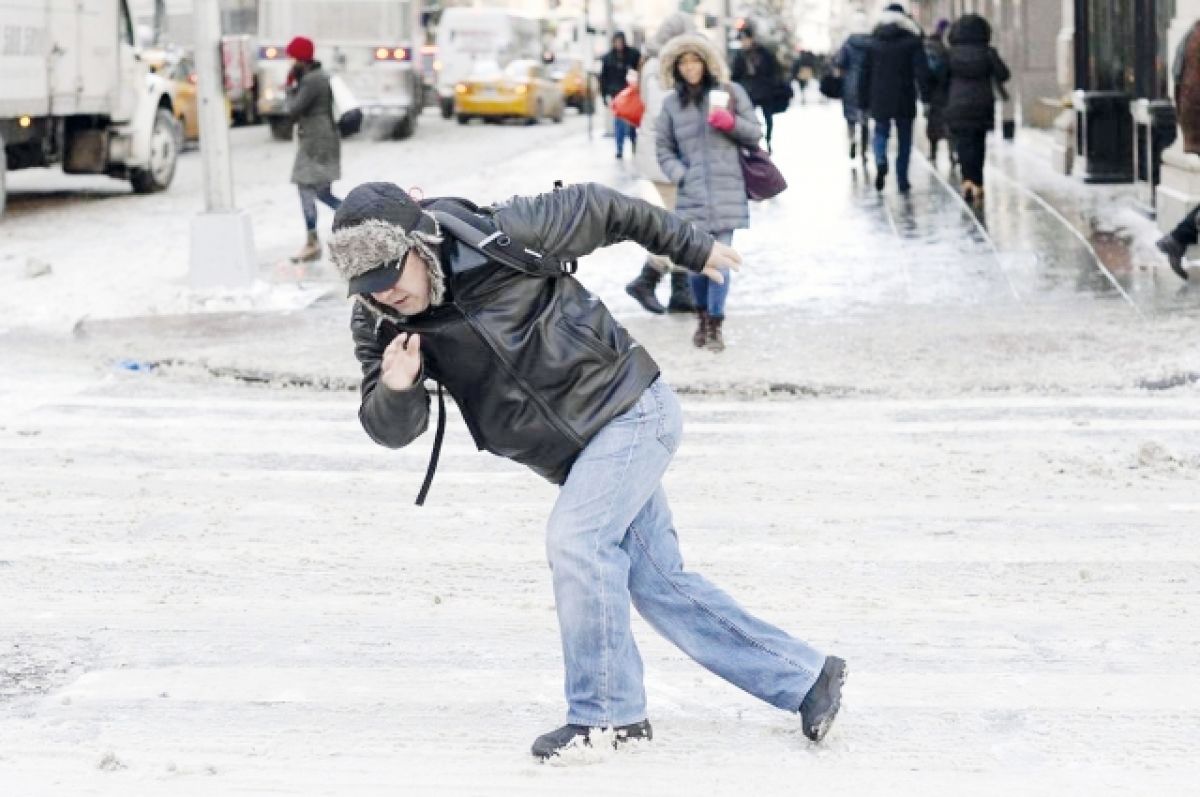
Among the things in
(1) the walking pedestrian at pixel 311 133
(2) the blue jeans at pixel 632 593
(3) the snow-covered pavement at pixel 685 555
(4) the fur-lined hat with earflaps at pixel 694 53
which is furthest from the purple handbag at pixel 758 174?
(2) the blue jeans at pixel 632 593

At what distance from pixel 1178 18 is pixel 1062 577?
11.0 metres

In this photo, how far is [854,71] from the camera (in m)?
24.1

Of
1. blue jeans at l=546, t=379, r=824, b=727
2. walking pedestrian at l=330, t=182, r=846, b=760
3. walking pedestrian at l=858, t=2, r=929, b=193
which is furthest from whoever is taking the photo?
walking pedestrian at l=858, t=2, r=929, b=193

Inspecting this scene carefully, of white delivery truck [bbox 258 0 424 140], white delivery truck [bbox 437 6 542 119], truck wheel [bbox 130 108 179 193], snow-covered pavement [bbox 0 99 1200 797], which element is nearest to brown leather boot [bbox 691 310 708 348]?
snow-covered pavement [bbox 0 99 1200 797]

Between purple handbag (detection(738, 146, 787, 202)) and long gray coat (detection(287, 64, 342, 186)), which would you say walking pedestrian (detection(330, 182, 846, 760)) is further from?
long gray coat (detection(287, 64, 342, 186))

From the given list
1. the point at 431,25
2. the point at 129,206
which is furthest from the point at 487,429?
the point at 431,25

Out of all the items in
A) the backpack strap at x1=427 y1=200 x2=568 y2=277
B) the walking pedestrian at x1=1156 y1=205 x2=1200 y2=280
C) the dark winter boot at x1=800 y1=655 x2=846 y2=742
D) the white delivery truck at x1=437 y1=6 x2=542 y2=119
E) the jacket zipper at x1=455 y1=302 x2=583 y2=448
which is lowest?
the dark winter boot at x1=800 y1=655 x2=846 y2=742

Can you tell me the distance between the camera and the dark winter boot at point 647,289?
13.7 m

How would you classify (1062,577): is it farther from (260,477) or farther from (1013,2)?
(1013,2)

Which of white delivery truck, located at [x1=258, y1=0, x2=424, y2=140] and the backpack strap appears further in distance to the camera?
white delivery truck, located at [x1=258, y1=0, x2=424, y2=140]

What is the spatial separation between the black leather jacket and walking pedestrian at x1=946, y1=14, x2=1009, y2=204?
15810mm

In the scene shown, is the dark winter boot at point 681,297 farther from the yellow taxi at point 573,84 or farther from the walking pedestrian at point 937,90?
the yellow taxi at point 573,84

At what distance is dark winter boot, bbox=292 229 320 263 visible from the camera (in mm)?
17203

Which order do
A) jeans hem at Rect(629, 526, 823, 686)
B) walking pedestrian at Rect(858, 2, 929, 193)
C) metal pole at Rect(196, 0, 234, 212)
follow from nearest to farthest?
jeans hem at Rect(629, 526, 823, 686), metal pole at Rect(196, 0, 234, 212), walking pedestrian at Rect(858, 2, 929, 193)
